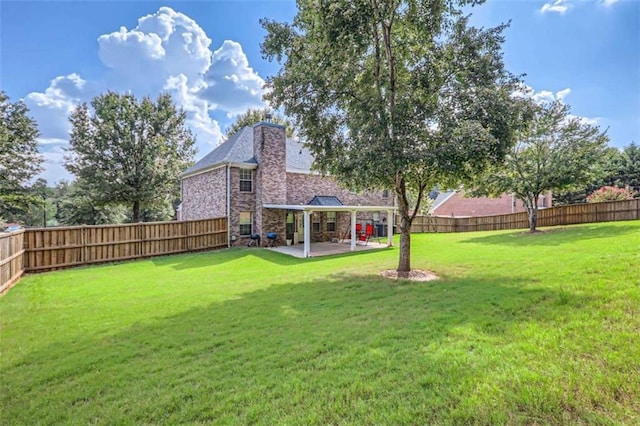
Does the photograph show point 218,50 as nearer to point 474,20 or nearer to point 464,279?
point 474,20

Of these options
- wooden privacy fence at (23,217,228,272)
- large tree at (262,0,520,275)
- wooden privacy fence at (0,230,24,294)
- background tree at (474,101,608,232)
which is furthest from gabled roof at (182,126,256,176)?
background tree at (474,101,608,232)

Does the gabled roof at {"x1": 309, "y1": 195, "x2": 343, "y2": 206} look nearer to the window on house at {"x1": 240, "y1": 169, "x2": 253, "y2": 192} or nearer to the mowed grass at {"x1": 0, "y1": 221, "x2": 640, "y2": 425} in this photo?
the window on house at {"x1": 240, "y1": 169, "x2": 253, "y2": 192}

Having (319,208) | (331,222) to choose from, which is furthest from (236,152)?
(331,222)

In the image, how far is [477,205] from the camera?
108ft

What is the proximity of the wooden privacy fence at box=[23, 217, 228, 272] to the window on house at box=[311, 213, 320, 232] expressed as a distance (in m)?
5.22

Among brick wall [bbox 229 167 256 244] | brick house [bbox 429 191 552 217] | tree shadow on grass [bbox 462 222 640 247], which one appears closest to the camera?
tree shadow on grass [bbox 462 222 640 247]

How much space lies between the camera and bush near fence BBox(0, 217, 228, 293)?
10227mm

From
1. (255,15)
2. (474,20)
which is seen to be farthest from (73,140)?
(474,20)

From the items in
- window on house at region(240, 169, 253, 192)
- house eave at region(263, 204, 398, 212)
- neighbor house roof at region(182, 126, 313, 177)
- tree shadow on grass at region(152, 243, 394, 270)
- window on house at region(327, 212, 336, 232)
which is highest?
neighbor house roof at region(182, 126, 313, 177)

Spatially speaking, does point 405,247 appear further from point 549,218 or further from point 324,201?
point 549,218

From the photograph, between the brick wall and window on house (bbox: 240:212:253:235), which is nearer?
the brick wall

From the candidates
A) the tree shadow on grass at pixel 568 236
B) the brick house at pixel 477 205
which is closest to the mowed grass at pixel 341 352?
the tree shadow on grass at pixel 568 236

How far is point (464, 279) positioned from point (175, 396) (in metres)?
7.30

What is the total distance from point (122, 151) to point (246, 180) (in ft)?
42.9
